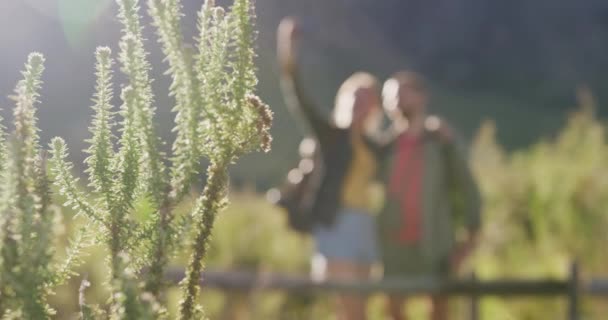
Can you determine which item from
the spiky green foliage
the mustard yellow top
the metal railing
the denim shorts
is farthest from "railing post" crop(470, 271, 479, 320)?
the spiky green foliage

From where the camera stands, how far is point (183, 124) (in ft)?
3.59

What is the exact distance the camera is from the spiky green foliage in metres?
0.95

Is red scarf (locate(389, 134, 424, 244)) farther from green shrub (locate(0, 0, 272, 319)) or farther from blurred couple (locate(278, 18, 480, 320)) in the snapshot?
green shrub (locate(0, 0, 272, 319))

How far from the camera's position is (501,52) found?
171 ft

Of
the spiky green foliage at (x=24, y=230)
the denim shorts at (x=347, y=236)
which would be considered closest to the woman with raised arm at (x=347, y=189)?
the denim shorts at (x=347, y=236)

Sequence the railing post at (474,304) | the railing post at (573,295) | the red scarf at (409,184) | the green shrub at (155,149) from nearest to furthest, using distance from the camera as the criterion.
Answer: the green shrub at (155,149)
the red scarf at (409,184)
the railing post at (573,295)
the railing post at (474,304)

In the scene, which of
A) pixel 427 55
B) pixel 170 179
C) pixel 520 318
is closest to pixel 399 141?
pixel 520 318

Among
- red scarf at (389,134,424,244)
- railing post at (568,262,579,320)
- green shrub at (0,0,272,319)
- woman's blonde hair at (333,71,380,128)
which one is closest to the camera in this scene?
green shrub at (0,0,272,319)

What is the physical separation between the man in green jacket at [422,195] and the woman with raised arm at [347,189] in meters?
0.11

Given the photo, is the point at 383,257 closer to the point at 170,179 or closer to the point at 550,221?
the point at 550,221

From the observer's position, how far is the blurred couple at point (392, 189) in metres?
5.07

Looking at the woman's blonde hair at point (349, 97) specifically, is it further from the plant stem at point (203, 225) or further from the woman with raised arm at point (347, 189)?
the plant stem at point (203, 225)

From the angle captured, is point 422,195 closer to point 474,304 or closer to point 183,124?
point 474,304

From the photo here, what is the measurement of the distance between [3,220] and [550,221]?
738 centimetres
